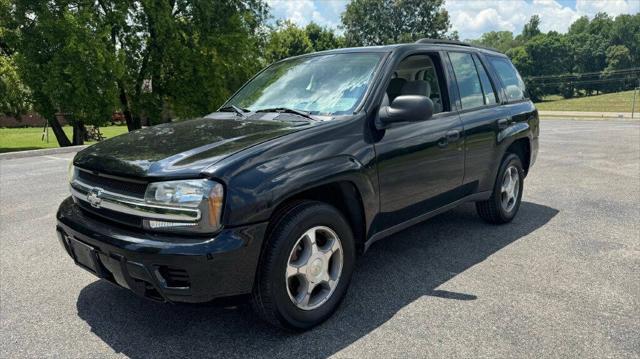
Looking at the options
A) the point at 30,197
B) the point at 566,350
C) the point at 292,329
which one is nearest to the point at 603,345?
the point at 566,350

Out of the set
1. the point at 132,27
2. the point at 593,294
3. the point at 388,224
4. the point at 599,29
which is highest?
the point at 599,29

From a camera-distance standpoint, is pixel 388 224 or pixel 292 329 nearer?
pixel 292 329

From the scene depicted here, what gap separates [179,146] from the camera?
2.89 metres

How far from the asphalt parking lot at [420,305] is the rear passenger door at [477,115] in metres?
0.69

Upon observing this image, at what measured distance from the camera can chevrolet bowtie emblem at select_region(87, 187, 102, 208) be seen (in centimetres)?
281

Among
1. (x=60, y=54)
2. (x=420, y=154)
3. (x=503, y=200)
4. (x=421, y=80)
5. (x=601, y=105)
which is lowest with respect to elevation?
(x=601, y=105)

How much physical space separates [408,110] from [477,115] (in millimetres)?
1424

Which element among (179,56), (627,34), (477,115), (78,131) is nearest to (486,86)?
(477,115)

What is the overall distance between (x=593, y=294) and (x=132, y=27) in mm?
20504

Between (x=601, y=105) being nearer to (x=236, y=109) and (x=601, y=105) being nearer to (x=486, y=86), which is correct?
(x=486, y=86)

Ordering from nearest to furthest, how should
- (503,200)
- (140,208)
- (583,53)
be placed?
(140,208), (503,200), (583,53)

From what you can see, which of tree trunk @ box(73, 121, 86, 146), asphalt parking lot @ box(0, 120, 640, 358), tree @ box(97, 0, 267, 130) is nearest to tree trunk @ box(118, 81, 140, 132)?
tree @ box(97, 0, 267, 130)

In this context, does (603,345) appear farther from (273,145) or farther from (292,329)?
(273,145)

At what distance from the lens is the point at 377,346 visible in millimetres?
2770
